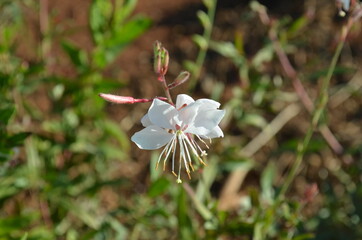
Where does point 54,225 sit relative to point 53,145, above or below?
below

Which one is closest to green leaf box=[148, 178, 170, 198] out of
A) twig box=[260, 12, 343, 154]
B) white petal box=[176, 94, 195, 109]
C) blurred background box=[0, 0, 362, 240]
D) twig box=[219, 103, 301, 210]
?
blurred background box=[0, 0, 362, 240]

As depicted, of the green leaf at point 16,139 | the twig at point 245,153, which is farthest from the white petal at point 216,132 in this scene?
the twig at point 245,153

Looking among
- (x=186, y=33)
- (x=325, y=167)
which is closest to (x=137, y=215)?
(x=325, y=167)

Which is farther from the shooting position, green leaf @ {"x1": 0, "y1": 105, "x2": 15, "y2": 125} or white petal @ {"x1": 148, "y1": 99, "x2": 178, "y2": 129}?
green leaf @ {"x1": 0, "y1": 105, "x2": 15, "y2": 125}

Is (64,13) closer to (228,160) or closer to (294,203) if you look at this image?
(228,160)

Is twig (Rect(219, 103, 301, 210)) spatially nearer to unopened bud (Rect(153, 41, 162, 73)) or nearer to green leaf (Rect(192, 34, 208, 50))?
green leaf (Rect(192, 34, 208, 50))

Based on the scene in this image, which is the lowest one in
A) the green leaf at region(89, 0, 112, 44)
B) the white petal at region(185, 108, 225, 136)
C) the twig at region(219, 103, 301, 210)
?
the twig at region(219, 103, 301, 210)

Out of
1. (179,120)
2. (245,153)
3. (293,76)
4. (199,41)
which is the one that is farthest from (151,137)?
(245,153)
